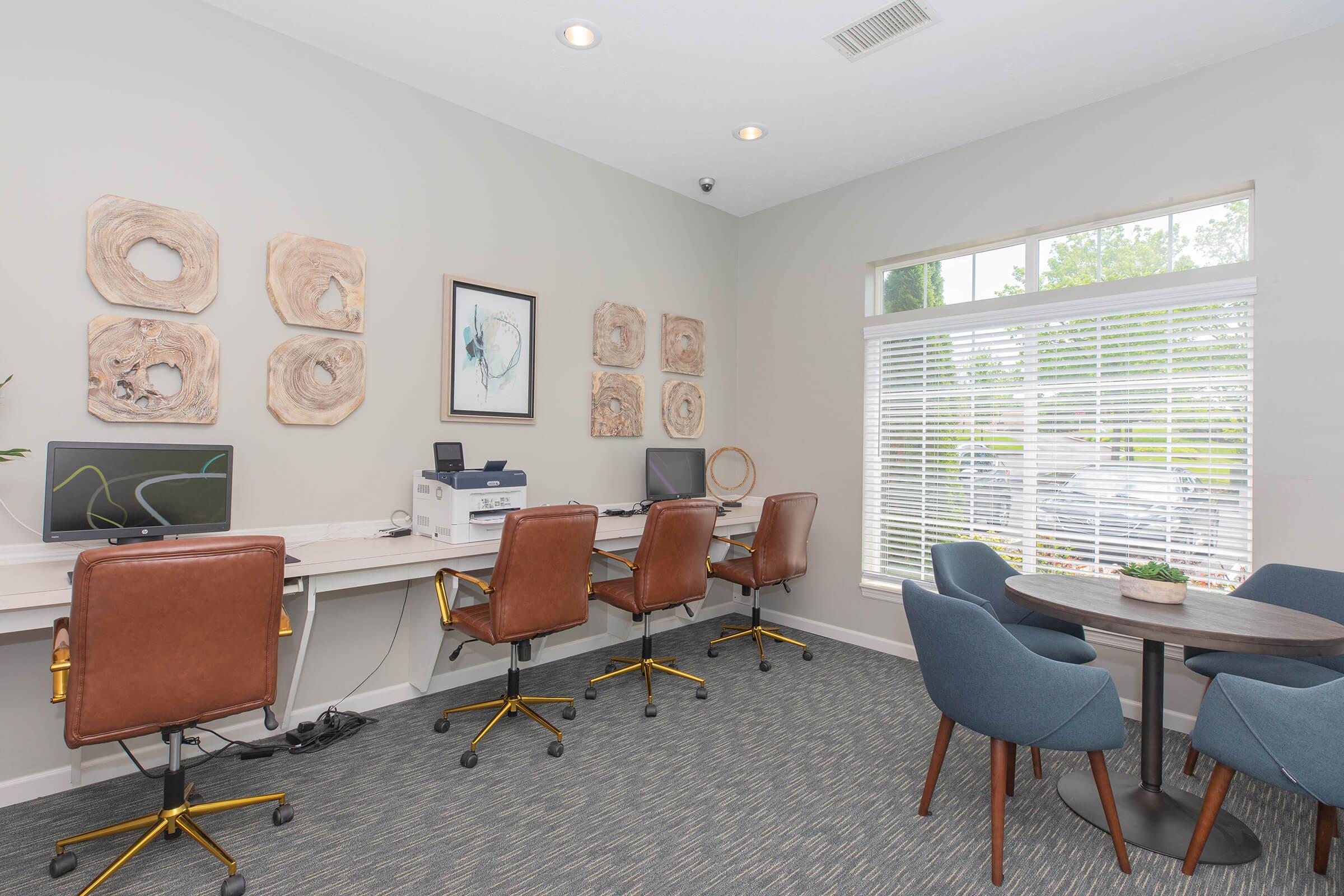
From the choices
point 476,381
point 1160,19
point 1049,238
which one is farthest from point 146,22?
point 1049,238

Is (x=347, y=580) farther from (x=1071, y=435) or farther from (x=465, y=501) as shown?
(x=1071, y=435)

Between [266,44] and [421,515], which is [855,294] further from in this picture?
[266,44]

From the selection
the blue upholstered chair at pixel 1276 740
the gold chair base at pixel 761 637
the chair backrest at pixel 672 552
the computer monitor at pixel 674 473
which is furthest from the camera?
the computer monitor at pixel 674 473

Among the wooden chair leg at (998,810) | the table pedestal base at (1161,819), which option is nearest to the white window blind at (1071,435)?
the table pedestal base at (1161,819)

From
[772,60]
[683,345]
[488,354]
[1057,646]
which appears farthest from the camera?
[683,345]

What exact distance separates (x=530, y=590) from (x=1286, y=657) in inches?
118

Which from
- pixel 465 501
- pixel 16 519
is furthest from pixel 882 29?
pixel 16 519

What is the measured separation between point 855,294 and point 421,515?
3.20 meters

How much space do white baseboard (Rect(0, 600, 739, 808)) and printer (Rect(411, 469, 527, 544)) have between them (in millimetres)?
886

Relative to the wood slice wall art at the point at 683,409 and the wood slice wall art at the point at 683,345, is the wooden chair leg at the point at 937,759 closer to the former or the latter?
the wood slice wall art at the point at 683,409

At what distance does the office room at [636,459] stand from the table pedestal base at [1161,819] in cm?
2

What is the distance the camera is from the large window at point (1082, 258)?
10.8 ft

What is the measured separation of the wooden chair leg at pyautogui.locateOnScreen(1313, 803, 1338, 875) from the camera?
2.05 meters

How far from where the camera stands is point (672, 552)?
11.5ft
